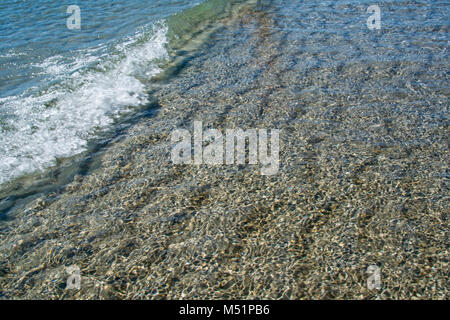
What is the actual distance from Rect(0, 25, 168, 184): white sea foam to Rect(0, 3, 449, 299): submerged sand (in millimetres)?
963

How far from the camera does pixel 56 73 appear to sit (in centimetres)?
1046

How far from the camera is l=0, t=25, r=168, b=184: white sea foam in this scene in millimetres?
7164

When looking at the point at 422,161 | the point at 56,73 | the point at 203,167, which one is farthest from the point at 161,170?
the point at 56,73

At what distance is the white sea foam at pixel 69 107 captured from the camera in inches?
282

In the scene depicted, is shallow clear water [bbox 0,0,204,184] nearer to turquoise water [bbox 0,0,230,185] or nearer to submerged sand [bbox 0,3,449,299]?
turquoise water [bbox 0,0,230,185]

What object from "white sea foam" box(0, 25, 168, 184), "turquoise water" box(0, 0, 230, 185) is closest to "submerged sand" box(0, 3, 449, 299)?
"white sea foam" box(0, 25, 168, 184)

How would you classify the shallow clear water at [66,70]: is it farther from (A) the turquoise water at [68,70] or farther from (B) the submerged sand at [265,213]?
(B) the submerged sand at [265,213]

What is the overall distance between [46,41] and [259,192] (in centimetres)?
1016

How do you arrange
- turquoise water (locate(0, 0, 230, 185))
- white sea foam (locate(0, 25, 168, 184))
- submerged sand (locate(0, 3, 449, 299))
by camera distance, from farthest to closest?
turquoise water (locate(0, 0, 230, 185)) → white sea foam (locate(0, 25, 168, 184)) → submerged sand (locate(0, 3, 449, 299))

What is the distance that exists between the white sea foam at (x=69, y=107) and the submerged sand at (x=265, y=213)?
0.96 metres

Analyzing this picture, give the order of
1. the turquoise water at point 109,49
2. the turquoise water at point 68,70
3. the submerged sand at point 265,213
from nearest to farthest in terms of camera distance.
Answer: the submerged sand at point 265,213, the turquoise water at point 68,70, the turquoise water at point 109,49

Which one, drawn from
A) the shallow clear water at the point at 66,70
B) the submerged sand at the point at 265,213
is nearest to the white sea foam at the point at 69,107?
the shallow clear water at the point at 66,70

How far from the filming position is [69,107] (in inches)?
347

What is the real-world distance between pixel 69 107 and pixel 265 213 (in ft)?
18.7
